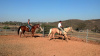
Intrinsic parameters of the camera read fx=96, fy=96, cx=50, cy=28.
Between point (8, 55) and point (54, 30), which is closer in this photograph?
point (8, 55)

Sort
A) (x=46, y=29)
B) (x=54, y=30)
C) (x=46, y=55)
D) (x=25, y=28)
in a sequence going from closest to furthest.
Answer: (x=46, y=55) < (x=54, y=30) < (x=25, y=28) < (x=46, y=29)

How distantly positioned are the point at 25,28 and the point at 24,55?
25.6ft

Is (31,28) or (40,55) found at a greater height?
(31,28)

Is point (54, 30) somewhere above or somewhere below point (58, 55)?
above

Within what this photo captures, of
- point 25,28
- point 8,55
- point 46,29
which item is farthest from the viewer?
point 46,29

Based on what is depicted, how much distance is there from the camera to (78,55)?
19.1 feet

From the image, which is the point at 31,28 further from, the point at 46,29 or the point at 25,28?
the point at 46,29

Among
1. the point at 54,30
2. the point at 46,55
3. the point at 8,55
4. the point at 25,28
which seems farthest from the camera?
the point at 25,28

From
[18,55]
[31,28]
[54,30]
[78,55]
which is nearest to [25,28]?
[31,28]

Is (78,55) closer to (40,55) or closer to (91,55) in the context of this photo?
(91,55)

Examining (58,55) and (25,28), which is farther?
(25,28)

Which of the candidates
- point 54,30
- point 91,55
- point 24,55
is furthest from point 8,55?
point 54,30

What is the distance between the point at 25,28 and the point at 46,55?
8012 mm

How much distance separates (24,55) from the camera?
5.45m
